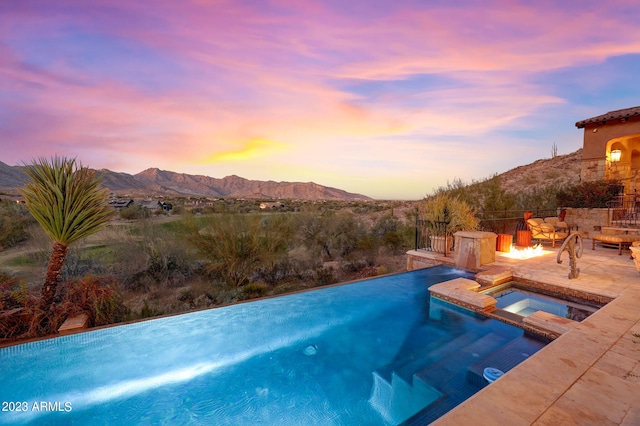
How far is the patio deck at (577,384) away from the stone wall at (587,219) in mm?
8056

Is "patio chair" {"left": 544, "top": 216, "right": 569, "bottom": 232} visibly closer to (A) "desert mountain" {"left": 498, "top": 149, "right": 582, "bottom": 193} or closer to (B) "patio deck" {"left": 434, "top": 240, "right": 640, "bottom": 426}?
(B) "patio deck" {"left": 434, "top": 240, "right": 640, "bottom": 426}

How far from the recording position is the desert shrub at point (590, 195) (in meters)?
10.4

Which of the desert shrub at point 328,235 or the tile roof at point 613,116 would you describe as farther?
the tile roof at point 613,116

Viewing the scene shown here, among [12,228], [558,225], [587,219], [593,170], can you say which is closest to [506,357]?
[558,225]

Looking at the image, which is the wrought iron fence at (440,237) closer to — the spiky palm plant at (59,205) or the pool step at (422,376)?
the pool step at (422,376)

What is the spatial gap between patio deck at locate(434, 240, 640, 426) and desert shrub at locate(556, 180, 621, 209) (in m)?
9.07

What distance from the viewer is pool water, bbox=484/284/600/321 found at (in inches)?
172

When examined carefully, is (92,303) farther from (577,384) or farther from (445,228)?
(445,228)

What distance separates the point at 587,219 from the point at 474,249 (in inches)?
286

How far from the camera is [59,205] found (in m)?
4.10

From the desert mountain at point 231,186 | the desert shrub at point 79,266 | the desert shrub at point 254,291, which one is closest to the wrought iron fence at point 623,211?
the desert shrub at point 254,291

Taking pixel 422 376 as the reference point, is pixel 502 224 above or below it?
above

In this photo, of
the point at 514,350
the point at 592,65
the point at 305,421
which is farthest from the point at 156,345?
the point at 592,65

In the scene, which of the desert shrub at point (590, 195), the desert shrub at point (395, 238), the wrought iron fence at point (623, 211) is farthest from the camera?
the desert shrub at point (395, 238)
